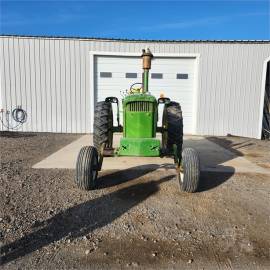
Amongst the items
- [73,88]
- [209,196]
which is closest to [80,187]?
[209,196]

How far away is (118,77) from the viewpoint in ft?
34.8

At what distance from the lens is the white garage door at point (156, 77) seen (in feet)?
34.5

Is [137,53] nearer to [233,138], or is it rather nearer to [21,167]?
[233,138]

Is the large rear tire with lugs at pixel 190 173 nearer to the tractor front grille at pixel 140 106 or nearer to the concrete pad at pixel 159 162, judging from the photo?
the tractor front grille at pixel 140 106

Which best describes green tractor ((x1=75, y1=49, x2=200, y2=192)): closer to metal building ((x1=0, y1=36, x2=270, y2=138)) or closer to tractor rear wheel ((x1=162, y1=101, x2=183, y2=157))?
tractor rear wheel ((x1=162, y1=101, x2=183, y2=157))

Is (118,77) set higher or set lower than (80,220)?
higher

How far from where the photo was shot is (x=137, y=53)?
10.4 m

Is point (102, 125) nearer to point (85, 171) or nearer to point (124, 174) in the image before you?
point (124, 174)

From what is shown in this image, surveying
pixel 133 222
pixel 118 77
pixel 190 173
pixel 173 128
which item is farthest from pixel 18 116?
pixel 133 222

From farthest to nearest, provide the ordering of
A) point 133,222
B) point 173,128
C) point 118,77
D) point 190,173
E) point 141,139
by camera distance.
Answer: point 118,77, point 173,128, point 141,139, point 190,173, point 133,222

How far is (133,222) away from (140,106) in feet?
6.73

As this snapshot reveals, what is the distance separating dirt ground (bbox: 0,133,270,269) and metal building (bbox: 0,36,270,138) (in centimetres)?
529

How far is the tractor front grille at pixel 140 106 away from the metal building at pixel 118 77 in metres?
5.69

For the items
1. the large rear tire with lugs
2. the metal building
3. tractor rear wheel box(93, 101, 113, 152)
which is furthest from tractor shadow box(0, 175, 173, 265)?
the metal building
